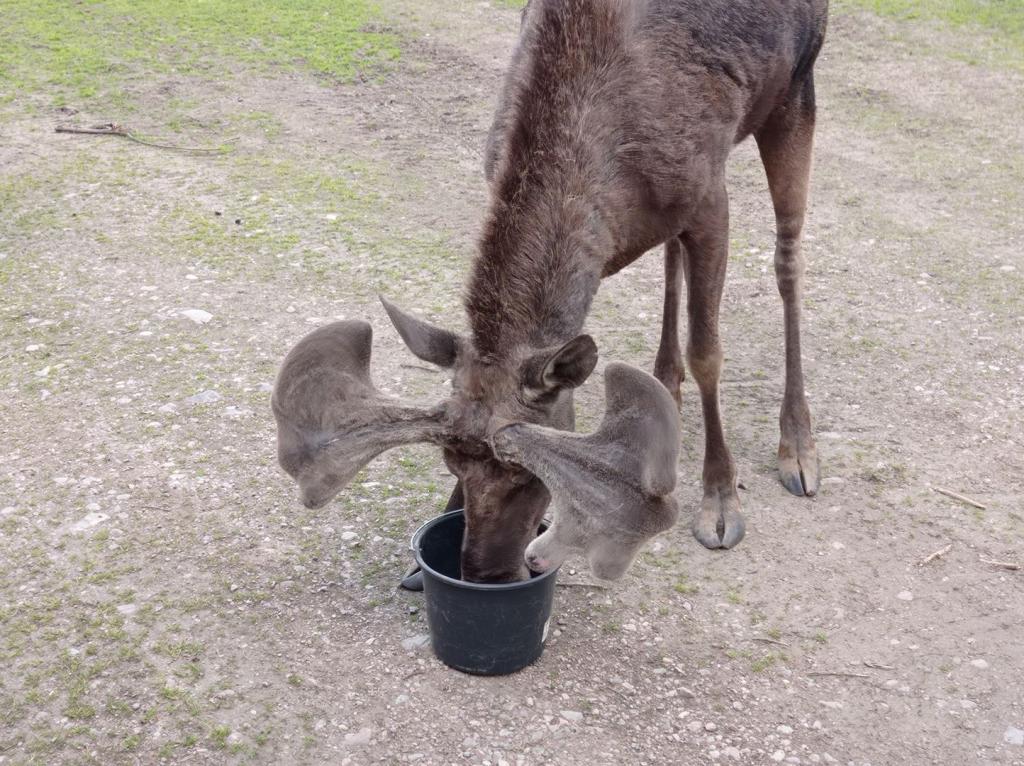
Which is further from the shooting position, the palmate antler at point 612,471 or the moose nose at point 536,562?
the moose nose at point 536,562

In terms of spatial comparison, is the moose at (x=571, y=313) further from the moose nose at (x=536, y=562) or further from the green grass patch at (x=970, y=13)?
the green grass patch at (x=970, y=13)

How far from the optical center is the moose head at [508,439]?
3.46 metres

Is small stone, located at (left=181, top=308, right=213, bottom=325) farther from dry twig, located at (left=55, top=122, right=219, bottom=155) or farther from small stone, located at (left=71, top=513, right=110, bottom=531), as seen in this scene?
dry twig, located at (left=55, top=122, right=219, bottom=155)

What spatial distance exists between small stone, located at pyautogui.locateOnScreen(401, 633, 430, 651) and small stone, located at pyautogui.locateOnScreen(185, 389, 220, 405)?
2.08 metres

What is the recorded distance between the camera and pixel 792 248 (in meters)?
5.72

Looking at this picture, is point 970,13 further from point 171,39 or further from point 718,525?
point 718,525

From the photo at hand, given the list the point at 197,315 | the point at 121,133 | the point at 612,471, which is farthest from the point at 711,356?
the point at 121,133

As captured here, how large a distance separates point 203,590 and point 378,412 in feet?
4.16

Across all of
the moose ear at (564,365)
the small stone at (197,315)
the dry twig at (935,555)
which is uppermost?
the moose ear at (564,365)

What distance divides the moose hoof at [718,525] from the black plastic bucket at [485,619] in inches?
42.7

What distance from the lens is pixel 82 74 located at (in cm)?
1055

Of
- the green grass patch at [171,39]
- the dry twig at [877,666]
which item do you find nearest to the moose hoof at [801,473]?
the dry twig at [877,666]

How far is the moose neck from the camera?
12.5ft

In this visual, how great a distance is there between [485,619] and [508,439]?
0.71 m
